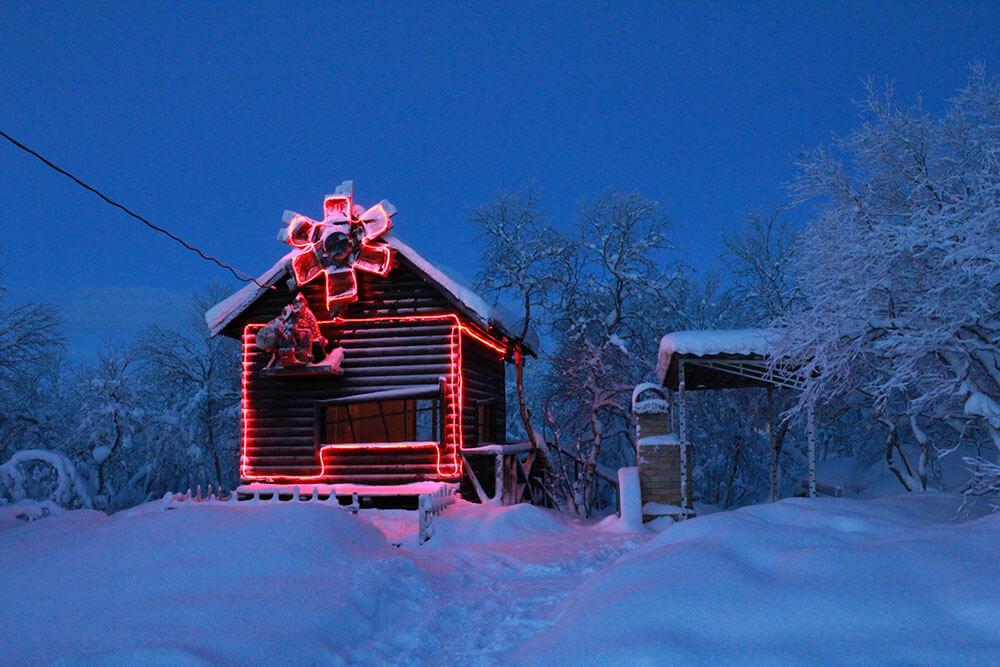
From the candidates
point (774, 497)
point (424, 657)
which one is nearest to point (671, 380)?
point (774, 497)

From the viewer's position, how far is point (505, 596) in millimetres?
8031

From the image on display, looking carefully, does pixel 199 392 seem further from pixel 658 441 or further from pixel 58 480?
pixel 658 441

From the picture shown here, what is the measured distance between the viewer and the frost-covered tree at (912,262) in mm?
8102

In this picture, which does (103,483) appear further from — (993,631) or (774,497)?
(993,631)

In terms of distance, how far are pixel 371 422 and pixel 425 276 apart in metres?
3.93

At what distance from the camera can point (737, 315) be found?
28.3 metres

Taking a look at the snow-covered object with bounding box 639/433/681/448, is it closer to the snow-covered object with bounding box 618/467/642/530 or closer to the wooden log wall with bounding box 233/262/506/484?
the snow-covered object with bounding box 618/467/642/530

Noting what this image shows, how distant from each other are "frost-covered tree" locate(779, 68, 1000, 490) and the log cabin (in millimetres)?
7381

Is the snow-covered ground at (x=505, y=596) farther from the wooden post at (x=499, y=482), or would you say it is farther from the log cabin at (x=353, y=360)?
the log cabin at (x=353, y=360)

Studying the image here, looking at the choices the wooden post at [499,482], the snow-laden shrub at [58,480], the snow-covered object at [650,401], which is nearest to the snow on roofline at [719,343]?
the snow-covered object at [650,401]

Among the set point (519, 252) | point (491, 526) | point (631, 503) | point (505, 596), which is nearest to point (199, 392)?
point (519, 252)

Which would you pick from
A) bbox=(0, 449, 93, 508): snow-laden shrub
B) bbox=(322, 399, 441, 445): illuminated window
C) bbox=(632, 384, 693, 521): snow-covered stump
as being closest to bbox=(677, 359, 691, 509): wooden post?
bbox=(632, 384, 693, 521): snow-covered stump

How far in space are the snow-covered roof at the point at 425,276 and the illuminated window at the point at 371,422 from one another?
106 inches

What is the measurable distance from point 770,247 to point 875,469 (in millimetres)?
10767
